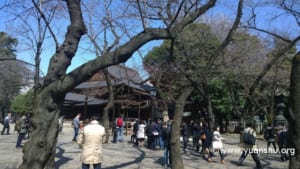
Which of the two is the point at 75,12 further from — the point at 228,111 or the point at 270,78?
the point at 228,111

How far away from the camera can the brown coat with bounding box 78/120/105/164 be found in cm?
682

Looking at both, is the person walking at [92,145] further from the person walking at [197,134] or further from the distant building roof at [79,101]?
the distant building roof at [79,101]

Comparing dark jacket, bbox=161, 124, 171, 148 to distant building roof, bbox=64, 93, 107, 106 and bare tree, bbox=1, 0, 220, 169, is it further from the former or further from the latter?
distant building roof, bbox=64, 93, 107, 106

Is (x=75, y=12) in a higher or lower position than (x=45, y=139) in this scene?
higher

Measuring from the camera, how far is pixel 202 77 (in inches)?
473

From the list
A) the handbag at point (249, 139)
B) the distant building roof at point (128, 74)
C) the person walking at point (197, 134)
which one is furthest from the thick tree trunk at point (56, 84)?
the distant building roof at point (128, 74)

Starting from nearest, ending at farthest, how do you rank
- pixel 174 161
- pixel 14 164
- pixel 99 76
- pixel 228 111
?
pixel 174 161 → pixel 14 164 → pixel 228 111 → pixel 99 76

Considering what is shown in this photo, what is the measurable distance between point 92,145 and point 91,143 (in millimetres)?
47

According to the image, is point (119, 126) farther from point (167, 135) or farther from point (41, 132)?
point (41, 132)

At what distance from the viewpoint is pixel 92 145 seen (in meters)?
6.89

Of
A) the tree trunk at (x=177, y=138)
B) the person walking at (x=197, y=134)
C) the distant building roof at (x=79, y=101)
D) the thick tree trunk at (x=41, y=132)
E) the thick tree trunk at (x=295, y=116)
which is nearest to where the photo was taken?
the thick tree trunk at (x=41, y=132)

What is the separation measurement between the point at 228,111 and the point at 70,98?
16661mm

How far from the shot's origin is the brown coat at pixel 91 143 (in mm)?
6820

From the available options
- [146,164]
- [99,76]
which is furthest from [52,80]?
[99,76]
